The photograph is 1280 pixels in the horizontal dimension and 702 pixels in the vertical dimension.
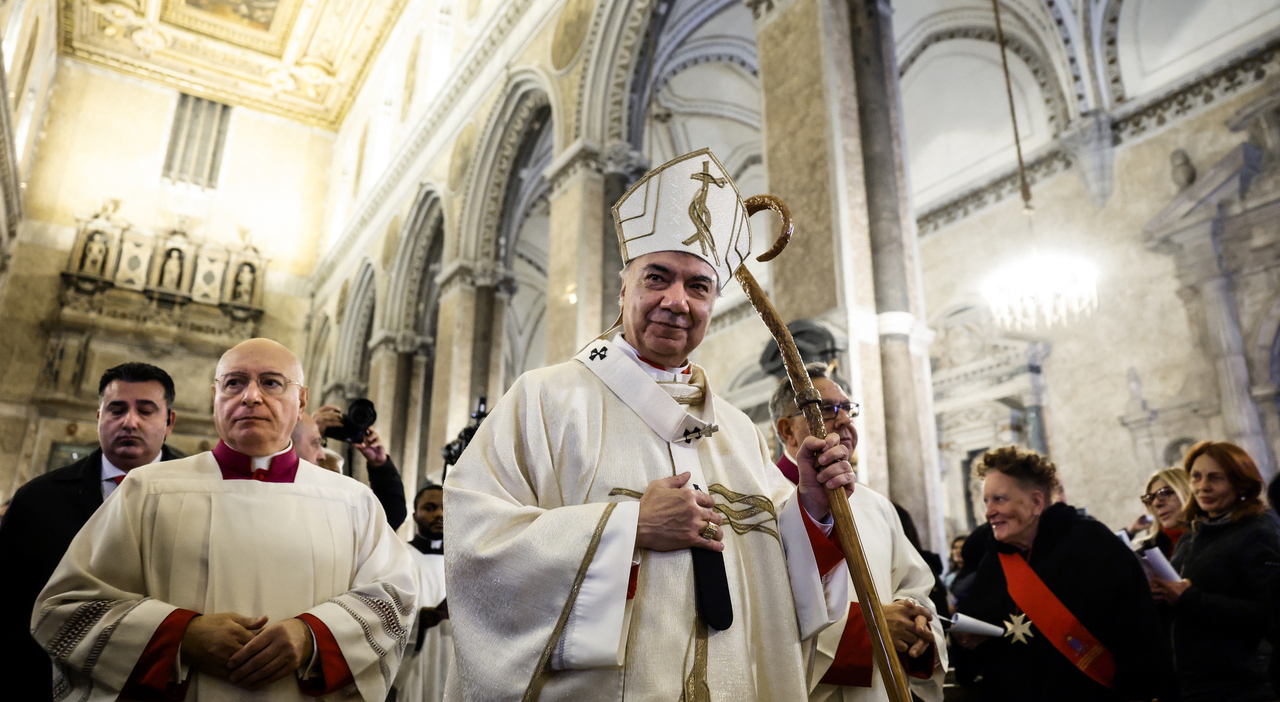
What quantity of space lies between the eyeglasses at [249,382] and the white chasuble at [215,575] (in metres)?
0.18

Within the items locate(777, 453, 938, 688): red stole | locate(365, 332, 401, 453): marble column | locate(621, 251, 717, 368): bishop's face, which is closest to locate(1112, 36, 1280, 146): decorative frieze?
locate(777, 453, 938, 688): red stole

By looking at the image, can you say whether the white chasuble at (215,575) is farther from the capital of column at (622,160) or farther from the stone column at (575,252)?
the capital of column at (622,160)

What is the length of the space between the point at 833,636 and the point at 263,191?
61.7 ft

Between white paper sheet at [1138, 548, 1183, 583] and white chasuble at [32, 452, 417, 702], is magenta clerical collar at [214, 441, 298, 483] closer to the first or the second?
white chasuble at [32, 452, 417, 702]

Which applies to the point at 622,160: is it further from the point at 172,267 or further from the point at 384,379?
the point at 172,267

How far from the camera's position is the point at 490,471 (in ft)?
4.86

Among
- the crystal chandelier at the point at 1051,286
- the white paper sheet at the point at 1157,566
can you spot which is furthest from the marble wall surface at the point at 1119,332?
the white paper sheet at the point at 1157,566

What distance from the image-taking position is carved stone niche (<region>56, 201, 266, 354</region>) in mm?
15422

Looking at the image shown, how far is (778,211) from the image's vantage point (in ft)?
5.70

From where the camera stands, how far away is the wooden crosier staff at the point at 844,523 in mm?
1311

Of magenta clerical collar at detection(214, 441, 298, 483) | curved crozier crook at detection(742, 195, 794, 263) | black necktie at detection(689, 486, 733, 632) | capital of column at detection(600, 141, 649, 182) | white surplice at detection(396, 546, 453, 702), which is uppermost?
capital of column at detection(600, 141, 649, 182)

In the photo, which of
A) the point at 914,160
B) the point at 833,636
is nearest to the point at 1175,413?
the point at 914,160

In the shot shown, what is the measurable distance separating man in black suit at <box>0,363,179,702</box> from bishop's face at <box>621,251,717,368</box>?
1.68 m

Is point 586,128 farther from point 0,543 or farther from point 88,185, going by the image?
point 88,185
